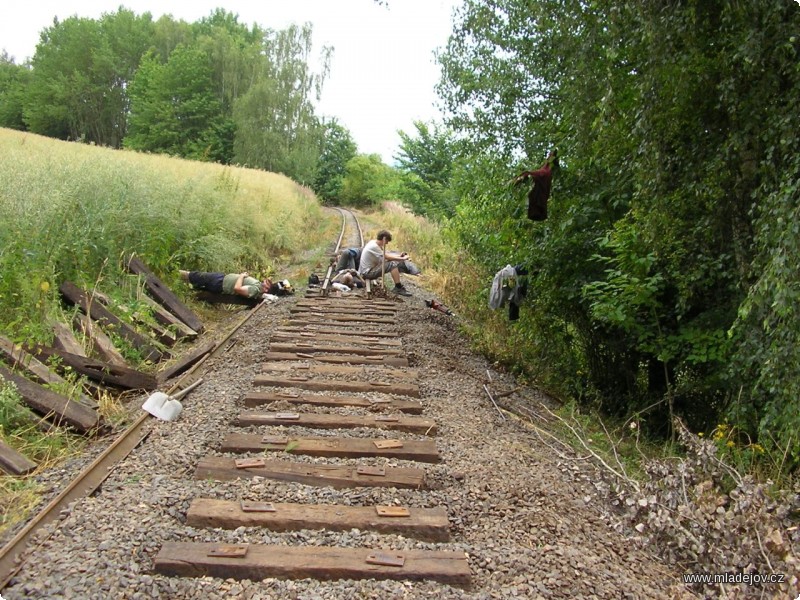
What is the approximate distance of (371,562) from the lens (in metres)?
2.90

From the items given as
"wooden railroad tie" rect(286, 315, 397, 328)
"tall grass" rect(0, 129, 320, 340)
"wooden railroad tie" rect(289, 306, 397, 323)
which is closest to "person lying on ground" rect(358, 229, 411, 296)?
"wooden railroad tie" rect(289, 306, 397, 323)

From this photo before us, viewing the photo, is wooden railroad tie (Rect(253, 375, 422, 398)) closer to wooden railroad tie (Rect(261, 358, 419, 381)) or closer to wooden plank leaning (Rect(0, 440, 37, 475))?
wooden railroad tie (Rect(261, 358, 419, 381))

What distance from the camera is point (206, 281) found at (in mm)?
9492

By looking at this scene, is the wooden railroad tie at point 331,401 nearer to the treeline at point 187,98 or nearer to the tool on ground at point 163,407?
the tool on ground at point 163,407

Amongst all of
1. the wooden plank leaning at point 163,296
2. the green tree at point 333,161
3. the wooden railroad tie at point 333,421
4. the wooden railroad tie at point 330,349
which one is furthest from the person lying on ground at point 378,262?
the green tree at point 333,161

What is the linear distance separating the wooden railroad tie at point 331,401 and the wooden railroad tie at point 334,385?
27 cm

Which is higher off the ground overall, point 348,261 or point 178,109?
point 178,109

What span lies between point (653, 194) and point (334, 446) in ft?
10.8

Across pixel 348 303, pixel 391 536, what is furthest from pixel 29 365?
pixel 348 303

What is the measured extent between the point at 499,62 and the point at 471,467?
567 centimetres

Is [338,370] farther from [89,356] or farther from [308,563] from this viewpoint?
[308,563]

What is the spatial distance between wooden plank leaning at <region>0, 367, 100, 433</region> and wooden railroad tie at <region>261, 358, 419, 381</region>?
5.59 feet

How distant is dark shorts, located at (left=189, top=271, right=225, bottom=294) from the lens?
31.1 feet

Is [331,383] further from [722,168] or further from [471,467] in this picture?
[722,168]
